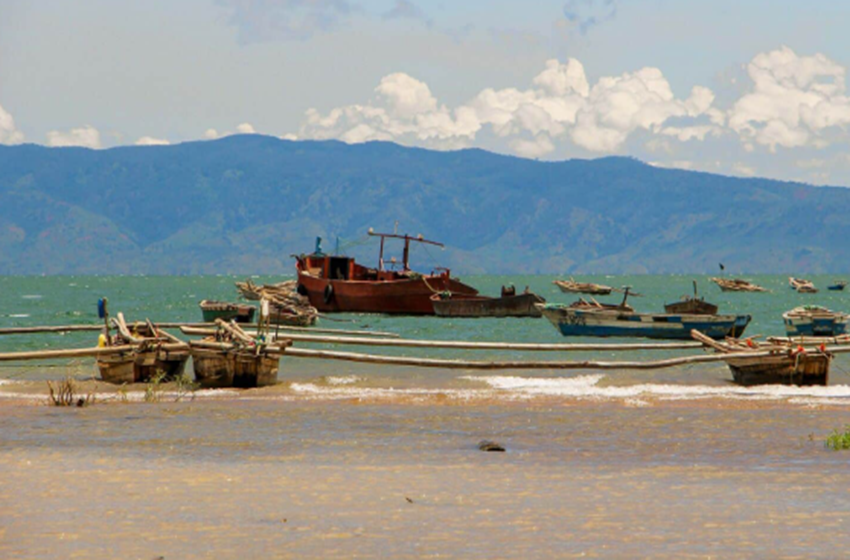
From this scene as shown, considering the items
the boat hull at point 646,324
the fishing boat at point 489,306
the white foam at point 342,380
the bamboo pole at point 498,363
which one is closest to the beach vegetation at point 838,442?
the bamboo pole at point 498,363

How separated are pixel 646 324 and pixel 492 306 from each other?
24.5 metres

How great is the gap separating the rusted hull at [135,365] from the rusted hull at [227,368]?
860mm

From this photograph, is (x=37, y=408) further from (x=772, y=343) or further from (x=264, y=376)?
(x=772, y=343)

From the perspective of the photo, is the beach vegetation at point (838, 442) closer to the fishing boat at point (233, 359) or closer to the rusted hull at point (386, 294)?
the fishing boat at point (233, 359)

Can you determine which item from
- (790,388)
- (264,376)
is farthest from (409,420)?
(790,388)

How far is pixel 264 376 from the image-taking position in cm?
2847

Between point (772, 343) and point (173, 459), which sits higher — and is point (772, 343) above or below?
above

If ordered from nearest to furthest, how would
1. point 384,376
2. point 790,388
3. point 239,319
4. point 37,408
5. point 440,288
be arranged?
point 37,408 < point 790,388 < point 384,376 < point 239,319 < point 440,288

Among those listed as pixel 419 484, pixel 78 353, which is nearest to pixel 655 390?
pixel 78 353

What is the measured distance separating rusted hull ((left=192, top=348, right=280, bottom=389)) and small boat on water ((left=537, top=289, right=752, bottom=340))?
26.7m

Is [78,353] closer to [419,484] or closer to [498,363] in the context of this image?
[498,363]

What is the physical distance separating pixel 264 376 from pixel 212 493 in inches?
567

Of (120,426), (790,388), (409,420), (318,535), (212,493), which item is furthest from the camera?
(790,388)

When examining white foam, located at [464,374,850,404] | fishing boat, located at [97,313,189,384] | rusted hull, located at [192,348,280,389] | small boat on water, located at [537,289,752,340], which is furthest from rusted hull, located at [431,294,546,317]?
rusted hull, located at [192,348,280,389]
